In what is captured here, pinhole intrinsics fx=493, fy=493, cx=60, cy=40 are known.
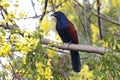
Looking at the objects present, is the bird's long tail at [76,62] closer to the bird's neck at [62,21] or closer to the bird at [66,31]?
the bird at [66,31]

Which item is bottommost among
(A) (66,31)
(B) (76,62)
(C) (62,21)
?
(B) (76,62)

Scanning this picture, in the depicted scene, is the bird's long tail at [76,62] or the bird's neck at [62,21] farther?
the bird's neck at [62,21]

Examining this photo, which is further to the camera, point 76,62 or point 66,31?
point 66,31

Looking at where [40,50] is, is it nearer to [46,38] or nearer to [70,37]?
[46,38]

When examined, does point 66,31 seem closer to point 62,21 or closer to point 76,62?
point 62,21

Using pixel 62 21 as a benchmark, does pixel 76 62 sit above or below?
below

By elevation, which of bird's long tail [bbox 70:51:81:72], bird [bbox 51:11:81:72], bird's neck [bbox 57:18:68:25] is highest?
bird's neck [bbox 57:18:68:25]

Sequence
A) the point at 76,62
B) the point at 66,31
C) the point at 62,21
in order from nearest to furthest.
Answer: the point at 76,62
the point at 66,31
the point at 62,21

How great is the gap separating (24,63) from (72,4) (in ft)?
5.54

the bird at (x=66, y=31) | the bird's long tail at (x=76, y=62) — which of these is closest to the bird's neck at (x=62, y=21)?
the bird at (x=66, y=31)

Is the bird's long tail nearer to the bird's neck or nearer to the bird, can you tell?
the bird

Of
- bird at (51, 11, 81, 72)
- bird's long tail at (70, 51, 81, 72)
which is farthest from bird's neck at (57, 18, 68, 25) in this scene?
bird's long tail at (70, 51, 81, 72)

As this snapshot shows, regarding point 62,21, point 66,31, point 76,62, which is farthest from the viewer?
point 62,21

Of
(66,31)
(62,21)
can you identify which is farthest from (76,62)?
(62,21)
